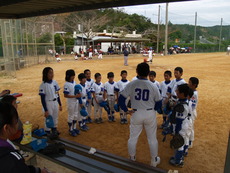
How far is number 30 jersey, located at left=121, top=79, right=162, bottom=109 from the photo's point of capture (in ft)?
11.6

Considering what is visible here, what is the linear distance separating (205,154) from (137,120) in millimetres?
2143

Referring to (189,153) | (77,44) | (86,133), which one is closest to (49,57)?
(77,44)

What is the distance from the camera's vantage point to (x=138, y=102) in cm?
359

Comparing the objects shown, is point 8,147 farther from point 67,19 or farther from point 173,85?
point 67,19

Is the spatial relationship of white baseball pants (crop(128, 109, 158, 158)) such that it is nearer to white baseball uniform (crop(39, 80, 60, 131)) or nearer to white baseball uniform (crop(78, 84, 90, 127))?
white baseball uniform (crop(78, 84, 90, 127))

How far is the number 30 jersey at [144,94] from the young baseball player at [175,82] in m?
1.55

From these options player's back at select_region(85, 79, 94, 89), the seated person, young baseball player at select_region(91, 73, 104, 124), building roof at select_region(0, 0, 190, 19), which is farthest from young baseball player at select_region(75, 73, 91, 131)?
the seated person

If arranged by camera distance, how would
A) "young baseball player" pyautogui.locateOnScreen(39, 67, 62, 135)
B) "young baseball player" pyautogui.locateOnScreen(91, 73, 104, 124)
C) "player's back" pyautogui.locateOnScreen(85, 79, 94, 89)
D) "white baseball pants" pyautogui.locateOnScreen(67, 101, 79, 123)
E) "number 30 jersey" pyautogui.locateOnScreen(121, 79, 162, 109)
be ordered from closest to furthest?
"number 30 jersey" pyautogui.locateOnScreen(121, 79, 162, 109) → "young baseball player" pyautogui.locateOnScreen(39, 67, 62, 135) → "white baseball pants" pyautogui.locateOnScreen(67, 101, 79, 123) → "player's back" pyautogui.locateOnScreen(85, 79, 94, 89) → "young baseball player" pyautogui.locateOnScreen(91, 73, 104, 124)

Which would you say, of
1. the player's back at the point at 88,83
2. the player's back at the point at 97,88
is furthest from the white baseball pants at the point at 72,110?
the player's back at the point at 97,88

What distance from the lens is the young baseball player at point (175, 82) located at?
4.88m

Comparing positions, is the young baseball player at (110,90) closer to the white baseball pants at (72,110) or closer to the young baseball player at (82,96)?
the young baseball player at (82,96)

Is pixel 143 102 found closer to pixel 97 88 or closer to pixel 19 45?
pixel 97 88

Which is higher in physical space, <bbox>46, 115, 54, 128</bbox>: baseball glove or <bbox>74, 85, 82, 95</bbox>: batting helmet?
<bbox>74, 85, 82, 95</bbox>: batting helmet

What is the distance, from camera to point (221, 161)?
4.27 metres
